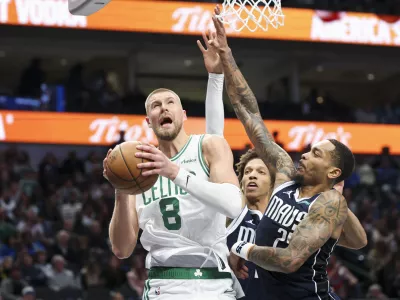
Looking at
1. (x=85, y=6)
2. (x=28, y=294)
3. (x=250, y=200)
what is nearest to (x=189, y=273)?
(x=250, y=200)

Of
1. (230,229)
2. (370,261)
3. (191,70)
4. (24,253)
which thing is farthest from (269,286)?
(191,70)

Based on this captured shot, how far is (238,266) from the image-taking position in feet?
14.9

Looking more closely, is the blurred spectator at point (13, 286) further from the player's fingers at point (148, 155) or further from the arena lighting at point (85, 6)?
the player's fingers at point (148, 155)

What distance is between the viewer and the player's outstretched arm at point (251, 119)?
4.72 meters

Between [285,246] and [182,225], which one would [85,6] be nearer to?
[182,225]

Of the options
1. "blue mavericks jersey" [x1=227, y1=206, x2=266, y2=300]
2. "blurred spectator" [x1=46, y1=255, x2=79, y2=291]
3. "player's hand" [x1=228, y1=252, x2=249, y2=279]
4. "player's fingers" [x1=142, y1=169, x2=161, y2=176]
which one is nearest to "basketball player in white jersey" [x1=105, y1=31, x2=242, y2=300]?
"player's hand" [x1=228, y1=252, x2=249, y2=279]

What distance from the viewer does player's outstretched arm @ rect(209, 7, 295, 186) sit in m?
4.72

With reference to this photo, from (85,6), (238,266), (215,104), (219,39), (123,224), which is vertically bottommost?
(238,266)

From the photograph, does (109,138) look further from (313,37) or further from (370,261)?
(370,261)

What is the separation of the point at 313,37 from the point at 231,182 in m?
13.8

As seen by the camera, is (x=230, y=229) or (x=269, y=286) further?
(x=230, y=229)

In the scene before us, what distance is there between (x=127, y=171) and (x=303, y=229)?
38.1 inches

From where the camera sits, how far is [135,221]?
452cm

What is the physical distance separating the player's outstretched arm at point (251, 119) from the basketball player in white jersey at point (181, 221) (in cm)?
53
